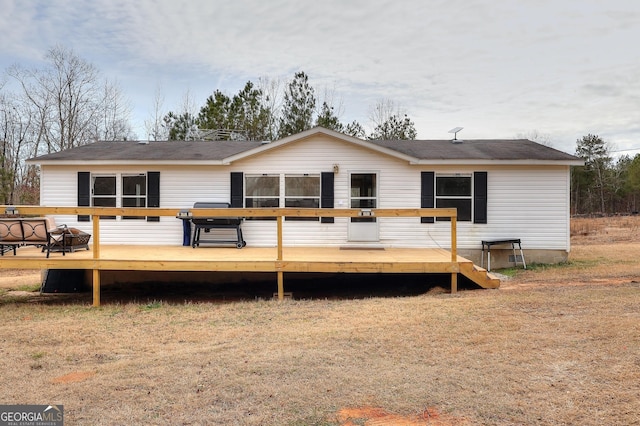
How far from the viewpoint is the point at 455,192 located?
10.5 metres

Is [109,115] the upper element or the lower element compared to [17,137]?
upper

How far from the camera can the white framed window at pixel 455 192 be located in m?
10.5

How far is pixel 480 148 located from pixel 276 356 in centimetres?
883

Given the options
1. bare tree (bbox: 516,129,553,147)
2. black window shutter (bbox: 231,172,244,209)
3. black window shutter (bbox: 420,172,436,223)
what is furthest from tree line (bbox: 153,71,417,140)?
bare tree (bbox: 516,129,553,147)

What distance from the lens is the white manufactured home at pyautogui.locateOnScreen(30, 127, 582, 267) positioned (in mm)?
10320

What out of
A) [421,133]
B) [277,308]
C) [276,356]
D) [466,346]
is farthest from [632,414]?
[421,133]

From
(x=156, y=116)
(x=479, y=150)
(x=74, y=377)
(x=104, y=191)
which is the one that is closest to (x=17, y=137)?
(x=156, y=116)

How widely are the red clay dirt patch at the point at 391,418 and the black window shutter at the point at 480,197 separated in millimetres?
7961

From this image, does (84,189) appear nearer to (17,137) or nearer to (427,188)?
(427,188)

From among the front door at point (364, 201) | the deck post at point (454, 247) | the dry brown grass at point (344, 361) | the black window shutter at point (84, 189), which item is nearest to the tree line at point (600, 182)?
the front door at point (364, 201)

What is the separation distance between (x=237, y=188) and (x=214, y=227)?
107cm

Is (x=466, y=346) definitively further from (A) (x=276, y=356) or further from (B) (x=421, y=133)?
(B) (x=421, y=133)

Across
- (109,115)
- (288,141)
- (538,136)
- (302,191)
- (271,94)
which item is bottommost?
(302,191)

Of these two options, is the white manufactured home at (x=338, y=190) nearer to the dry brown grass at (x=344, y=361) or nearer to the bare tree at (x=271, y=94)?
the dry brown grass at (x=344, y=361)
